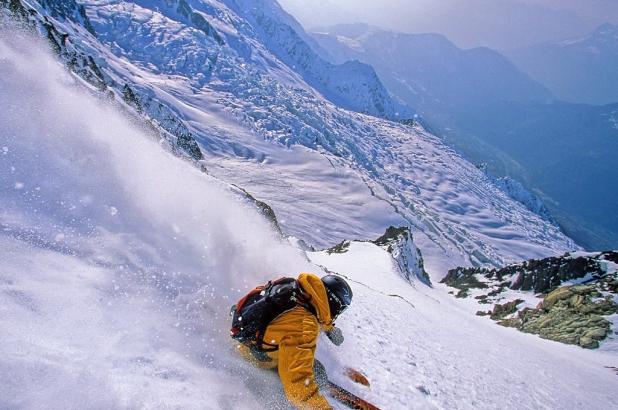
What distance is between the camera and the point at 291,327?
502 cm

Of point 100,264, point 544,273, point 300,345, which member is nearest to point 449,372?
point 300,345

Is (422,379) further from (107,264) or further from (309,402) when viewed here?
(107,264)

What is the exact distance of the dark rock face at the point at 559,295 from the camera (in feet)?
107

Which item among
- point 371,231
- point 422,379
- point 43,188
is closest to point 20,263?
point 43,188

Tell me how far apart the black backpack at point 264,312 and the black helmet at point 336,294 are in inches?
16.4

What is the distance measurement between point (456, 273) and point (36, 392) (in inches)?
3175

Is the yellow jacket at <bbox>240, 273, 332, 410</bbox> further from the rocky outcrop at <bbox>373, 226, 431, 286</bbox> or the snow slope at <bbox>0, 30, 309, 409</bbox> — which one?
the rocky outcrop at <bbox>373, 226, 431, 286</bbox>

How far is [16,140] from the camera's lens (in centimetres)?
548

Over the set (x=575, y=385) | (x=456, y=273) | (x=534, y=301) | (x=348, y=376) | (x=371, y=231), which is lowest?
(x=371, y=231)

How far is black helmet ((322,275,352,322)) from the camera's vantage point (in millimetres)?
5660

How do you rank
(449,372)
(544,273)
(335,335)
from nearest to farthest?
(335,335)
(449,372)
(544,273)

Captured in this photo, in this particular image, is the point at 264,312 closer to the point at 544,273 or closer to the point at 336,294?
the point at 336,294

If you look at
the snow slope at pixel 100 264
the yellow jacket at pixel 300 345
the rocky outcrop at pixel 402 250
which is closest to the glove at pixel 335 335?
the yellow jacket at pixel 300 345

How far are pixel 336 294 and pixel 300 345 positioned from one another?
1.03 metres
